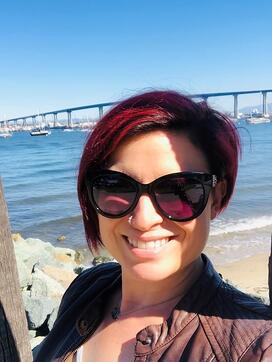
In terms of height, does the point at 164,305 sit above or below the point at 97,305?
above

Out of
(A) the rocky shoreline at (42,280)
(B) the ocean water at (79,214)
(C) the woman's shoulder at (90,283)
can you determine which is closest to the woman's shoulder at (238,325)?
(C) the woman's shoulder at (90,283)

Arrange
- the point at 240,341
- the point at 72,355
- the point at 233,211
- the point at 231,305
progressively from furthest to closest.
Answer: the point at 233,211 < the point at 72,355 < the point at 231,305 < the point at 240,341

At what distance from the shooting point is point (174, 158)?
118 centimetres

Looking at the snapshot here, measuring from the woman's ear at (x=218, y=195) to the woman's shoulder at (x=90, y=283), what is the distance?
44 centimetres

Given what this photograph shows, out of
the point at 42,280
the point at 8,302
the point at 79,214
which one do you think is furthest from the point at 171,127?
the point at 79,214

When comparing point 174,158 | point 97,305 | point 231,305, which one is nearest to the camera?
point 231,305

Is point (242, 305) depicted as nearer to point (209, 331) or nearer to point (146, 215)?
point (209, 331)

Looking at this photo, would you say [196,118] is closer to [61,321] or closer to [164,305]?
[164,305]

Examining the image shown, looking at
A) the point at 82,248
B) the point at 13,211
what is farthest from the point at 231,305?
the point at 13,211

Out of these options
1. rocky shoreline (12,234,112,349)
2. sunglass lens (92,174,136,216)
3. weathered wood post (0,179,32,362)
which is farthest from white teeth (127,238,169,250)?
rocky shoreline (12,234,112,349)

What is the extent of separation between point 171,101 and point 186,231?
35 centimetres

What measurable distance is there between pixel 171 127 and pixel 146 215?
24cm

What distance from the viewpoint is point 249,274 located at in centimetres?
738

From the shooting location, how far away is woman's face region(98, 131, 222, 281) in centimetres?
118
